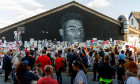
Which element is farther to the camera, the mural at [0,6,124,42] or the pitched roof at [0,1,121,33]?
the mural at [0,6,124,42]

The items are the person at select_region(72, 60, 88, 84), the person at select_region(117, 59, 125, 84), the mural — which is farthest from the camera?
the mural

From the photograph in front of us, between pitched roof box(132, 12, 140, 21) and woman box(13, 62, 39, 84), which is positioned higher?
pitched roof box(132, 12, 140, 21)

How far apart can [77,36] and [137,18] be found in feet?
114

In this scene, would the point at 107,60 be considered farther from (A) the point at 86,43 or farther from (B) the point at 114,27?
(B) the point at 114,27

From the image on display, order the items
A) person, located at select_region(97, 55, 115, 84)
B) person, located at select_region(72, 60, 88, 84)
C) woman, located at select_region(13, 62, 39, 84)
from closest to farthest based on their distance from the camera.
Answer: woman, located at select_region(13, 62, 39, 84), person, located at select_region(72, 60, 88, 84), person, located at select_region(97, 55, 115, 84)

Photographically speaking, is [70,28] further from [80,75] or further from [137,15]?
[137,15]

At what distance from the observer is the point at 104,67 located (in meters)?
5.10

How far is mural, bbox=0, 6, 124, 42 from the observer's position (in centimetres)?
1719

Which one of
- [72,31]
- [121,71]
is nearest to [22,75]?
[121,71]

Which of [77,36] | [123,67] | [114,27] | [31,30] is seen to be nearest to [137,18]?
[114,27]

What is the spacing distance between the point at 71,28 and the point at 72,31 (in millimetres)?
375

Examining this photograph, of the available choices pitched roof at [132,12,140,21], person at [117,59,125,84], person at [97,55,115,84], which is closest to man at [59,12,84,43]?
person at [117,59,125,84]

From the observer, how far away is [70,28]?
17250 millimetres

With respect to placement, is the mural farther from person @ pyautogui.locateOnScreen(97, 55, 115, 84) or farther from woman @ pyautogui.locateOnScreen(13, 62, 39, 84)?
woman @ pyautogui.locateOnScreen(13, 62, 39, 84)
